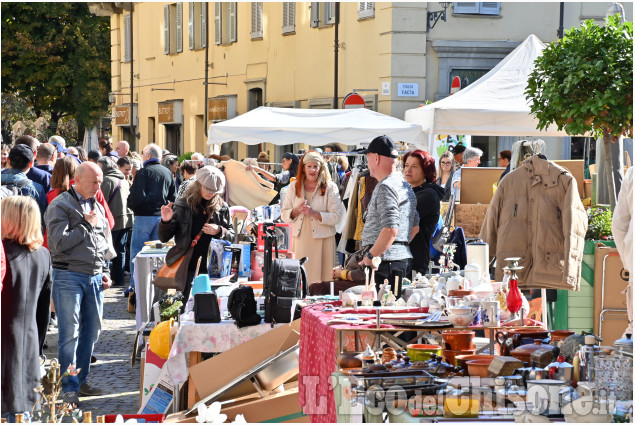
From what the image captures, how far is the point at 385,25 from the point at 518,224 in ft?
47.2

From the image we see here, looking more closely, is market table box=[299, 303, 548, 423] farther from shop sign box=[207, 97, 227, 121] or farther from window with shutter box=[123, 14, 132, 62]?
window with shutter box=[123, 14, 132, 62]

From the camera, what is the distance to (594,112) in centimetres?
991

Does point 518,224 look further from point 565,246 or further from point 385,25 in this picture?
point 385,25

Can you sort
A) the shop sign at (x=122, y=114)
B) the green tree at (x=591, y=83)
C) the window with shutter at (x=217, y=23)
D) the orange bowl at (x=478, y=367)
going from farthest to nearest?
1. the shop sign at (x=122, y=114)
2. the window with shutter at (x=217, y=23)
3. the green tree at (x=591, y=83)
4. the orange bowl at (x=478, y=367)

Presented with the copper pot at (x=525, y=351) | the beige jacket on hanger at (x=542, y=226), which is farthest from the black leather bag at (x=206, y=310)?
the beige jacket on hanger at (x=542, y=226)

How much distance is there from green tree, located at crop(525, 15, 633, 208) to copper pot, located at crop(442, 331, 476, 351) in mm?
4528

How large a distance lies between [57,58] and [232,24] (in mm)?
14321

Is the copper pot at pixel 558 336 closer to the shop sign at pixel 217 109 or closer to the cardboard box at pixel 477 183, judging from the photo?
the cardboard box at pixel 477 183

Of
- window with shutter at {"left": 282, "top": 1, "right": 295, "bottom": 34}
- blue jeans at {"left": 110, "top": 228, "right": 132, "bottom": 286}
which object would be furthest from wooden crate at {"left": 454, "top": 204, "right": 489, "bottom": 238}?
window with shutter at {"left": 282, "top": 1, "right": 295, "bottom": 34}

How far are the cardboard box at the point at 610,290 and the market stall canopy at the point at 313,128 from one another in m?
5.06

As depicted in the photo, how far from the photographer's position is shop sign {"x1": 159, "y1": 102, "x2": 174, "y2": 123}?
36219mm

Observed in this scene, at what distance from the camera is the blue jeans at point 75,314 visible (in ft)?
28.1

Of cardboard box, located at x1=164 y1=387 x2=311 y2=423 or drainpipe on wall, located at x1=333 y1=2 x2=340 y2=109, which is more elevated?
drainpipe on wall, located at x1=333 y1=2 x2=340 y2=109

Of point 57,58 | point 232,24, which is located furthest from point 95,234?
point 57,58
